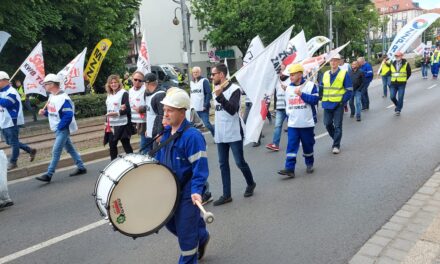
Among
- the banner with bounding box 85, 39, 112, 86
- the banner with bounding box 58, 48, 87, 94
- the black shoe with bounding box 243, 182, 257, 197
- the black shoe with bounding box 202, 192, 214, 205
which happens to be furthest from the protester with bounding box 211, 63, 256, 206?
the banner with bounding box 85, 39, 112, 86

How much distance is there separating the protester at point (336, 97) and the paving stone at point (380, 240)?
4.18 meters

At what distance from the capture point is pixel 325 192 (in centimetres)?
628

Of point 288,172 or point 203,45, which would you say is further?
point 203,45

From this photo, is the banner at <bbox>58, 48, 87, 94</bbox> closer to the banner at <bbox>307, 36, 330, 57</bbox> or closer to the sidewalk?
the banner at <bbox>307, 36, 330, 57</bbox>

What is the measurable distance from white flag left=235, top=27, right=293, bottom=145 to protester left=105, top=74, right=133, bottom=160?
8.00 feet

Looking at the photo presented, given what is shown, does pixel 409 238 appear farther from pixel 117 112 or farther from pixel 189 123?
pixel 117 112

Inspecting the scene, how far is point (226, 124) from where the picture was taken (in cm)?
589

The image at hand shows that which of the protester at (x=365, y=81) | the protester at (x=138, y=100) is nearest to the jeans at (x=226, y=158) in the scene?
the protester at (x=138, y=100)

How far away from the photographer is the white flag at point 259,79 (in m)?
6.27

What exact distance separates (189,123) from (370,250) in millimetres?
2202

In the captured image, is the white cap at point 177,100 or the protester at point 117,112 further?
the protester at point 117,112

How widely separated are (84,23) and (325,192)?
62.4ft

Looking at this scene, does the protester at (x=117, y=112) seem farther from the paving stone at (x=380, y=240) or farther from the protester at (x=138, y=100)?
the paving stone at (x=380, y=240)

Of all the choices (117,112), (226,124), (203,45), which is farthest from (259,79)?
(203,45)
